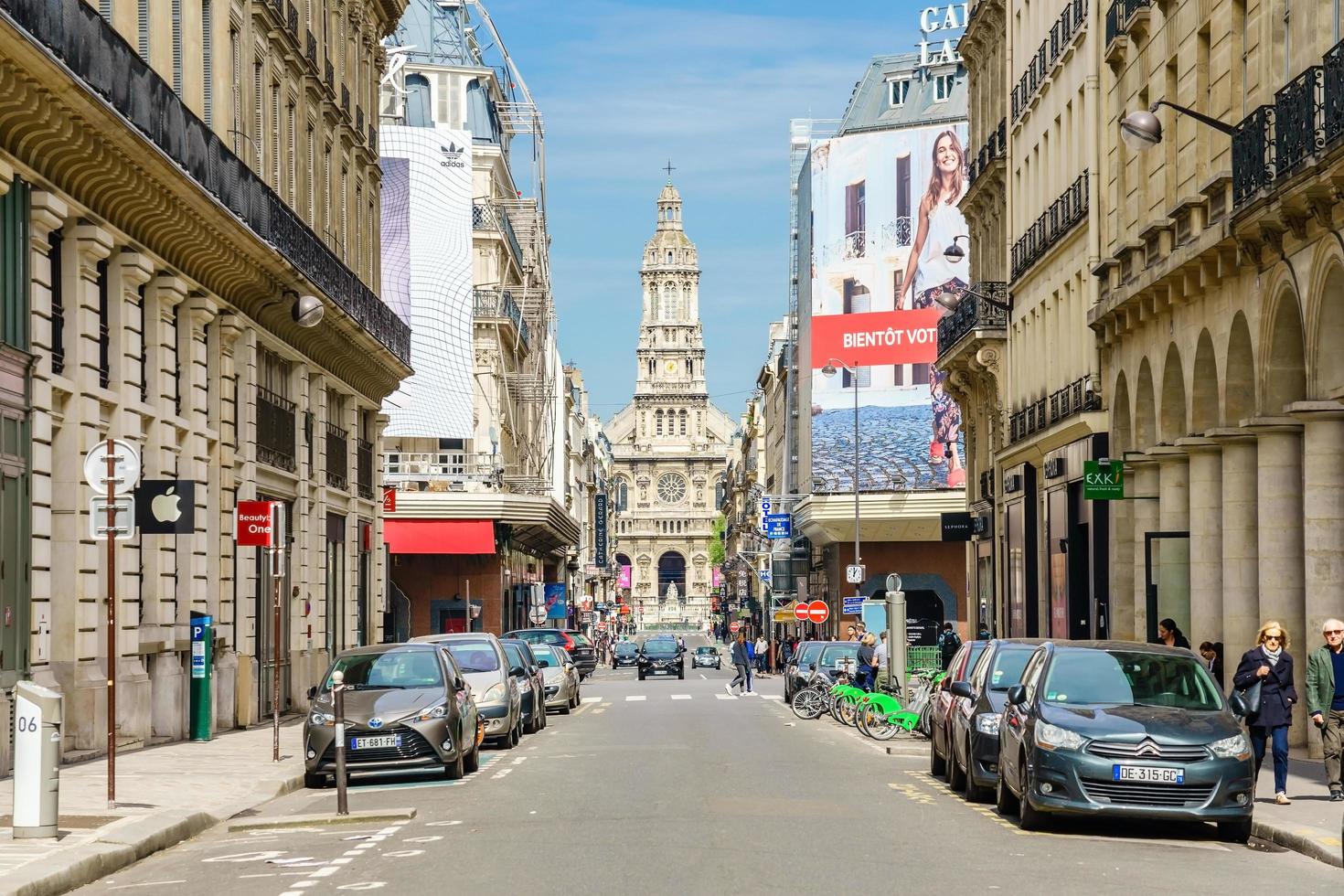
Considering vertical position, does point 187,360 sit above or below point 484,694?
above

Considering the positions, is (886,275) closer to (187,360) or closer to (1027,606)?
(1027,606)

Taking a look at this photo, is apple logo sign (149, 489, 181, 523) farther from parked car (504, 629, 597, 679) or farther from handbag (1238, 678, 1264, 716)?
parked car (504, 629, 597, 679)

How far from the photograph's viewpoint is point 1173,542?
105ft

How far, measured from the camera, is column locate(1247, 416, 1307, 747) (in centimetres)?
2550

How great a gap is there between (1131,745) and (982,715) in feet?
12.0

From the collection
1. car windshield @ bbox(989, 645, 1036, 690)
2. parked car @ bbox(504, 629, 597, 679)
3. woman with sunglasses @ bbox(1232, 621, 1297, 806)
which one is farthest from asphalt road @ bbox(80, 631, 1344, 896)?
parked car @ bbox(504, 629, 597, 679)

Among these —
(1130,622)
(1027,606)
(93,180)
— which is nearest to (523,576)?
(1027,606)

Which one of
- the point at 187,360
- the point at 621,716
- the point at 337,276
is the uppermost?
the point at 337,276

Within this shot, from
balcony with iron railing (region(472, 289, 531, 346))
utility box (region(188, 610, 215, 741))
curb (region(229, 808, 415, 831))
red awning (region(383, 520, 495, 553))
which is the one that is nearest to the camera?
curb (region(229, 808, 415, 831))

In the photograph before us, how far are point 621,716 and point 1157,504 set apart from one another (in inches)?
469

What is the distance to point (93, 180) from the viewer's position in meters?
25.1

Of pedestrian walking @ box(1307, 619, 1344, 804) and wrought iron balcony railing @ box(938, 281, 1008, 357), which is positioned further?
wrought iron balcony railing @ box(938, 281, 1008, 357)

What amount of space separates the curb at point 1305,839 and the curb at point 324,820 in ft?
22.8

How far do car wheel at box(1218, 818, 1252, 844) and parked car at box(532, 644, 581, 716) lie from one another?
1031 inches
